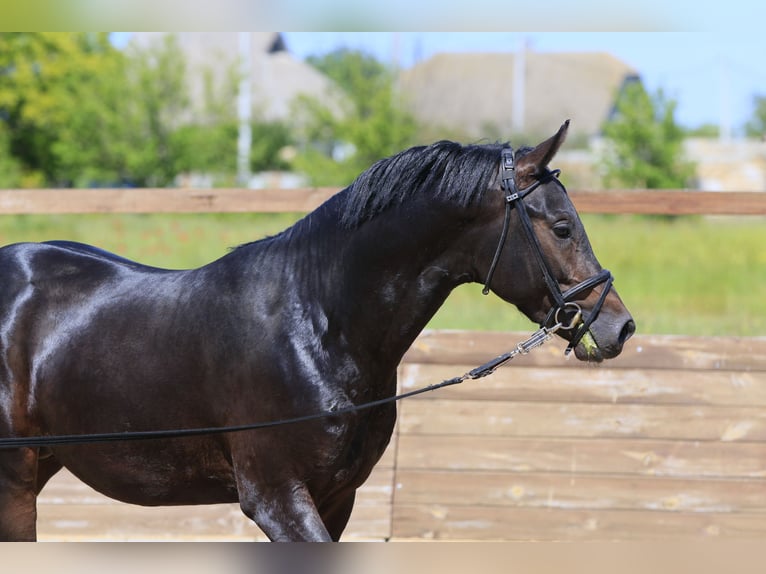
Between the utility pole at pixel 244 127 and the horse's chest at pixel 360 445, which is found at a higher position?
the horse's chest at pixel 360 445

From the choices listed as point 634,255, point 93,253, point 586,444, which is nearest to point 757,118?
point 634,255

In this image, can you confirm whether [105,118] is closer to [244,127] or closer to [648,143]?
[244,127]

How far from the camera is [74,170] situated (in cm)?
2783

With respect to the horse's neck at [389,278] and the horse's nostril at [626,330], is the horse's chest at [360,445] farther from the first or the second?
the horse's nostril at [626,330]

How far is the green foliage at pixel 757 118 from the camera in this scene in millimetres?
47656

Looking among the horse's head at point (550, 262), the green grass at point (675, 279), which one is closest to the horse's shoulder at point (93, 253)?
the horse's head at point (550, 262)

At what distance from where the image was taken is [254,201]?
18.2 ft

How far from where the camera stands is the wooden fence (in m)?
5.29

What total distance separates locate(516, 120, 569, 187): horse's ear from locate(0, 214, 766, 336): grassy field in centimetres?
422

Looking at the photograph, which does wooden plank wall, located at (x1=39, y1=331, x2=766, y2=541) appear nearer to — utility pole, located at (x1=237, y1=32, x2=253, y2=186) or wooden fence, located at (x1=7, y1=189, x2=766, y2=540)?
wooden fence, located at (x1=7, y1=189, x2=766, y2=540)

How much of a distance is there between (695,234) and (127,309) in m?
13.4

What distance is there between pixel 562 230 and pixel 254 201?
286 cm

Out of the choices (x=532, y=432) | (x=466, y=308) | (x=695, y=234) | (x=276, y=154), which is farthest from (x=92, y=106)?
(x=532, y=432)

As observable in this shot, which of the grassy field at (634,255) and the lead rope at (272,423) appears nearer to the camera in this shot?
the lead rope at (272,423)
